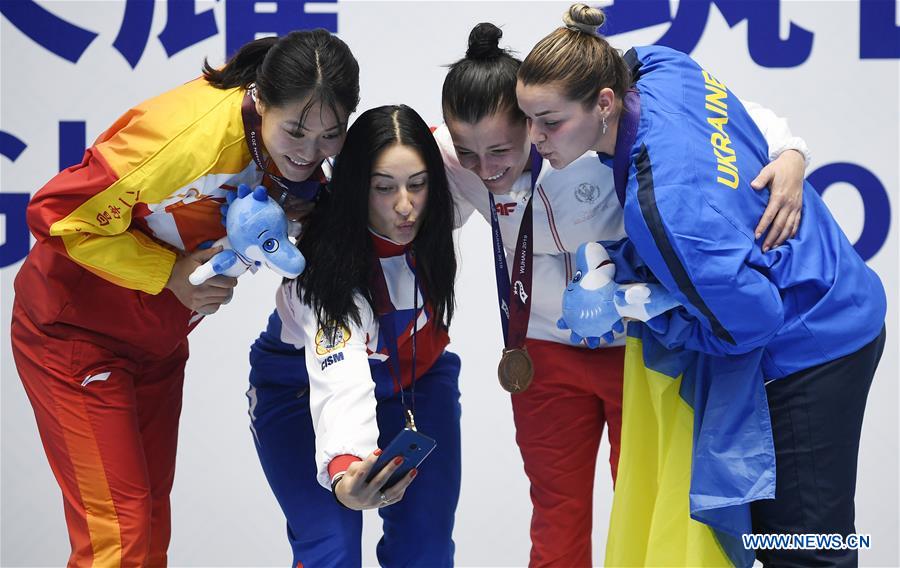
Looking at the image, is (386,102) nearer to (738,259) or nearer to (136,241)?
(136,241)

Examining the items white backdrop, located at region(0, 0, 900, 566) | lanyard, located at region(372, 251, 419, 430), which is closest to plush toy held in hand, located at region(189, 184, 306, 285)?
lanyard, located at region(372, 251, 419, 430)

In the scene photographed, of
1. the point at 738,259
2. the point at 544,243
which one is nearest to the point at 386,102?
the point at 544,243

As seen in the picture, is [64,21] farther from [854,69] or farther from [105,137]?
[854,69]

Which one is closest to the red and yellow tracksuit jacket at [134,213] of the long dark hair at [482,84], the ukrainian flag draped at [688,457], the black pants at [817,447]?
the long dark hair at [482,84]

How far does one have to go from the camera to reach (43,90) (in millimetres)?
3475

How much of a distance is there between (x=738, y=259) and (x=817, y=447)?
374 mm

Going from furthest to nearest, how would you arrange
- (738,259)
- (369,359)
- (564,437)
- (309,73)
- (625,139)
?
(564,437)
(369,359)
(309,73)
(625,139)
(738,259)

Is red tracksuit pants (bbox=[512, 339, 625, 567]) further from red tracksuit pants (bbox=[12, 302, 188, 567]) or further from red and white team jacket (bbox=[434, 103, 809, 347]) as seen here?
red tracksuit pants (bbox=[12, 302, 188, 567])

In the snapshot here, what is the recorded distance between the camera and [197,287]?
2227 mm

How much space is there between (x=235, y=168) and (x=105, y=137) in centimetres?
27

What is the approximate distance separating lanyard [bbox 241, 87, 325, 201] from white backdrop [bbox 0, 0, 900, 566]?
4.26 feet

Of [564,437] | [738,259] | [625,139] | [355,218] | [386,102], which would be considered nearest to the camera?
[738,259]

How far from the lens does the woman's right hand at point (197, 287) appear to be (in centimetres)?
222

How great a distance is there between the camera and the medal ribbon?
2.29m
